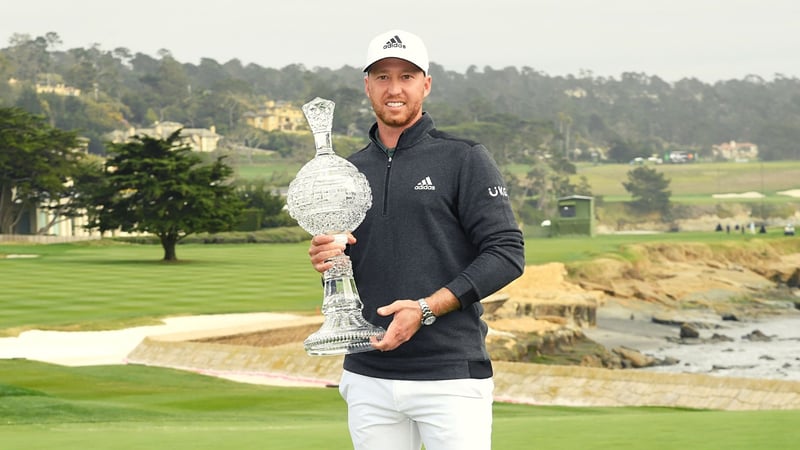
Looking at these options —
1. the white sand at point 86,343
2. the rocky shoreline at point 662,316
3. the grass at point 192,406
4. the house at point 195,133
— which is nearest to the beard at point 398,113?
the grass at point 192,406

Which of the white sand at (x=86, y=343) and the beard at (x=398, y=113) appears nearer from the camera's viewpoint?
the beard at (x=398, y=113)

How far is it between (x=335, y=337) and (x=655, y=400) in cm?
1407

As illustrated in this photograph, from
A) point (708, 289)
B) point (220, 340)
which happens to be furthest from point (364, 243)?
point (708, 289)

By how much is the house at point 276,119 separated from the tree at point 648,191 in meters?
52.0

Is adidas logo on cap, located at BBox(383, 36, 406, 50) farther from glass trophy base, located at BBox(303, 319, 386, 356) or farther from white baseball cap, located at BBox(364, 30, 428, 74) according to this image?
glass trophy base, located at BBox(303, 319, 386, 356)

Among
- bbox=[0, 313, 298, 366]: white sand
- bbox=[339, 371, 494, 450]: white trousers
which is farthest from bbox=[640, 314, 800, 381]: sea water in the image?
bbox=[339, 371, 494, 450]: white trousers

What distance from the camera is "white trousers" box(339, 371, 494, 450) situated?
3744mm

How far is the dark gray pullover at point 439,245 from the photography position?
12.2ft

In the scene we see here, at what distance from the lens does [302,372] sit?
19.8 metres

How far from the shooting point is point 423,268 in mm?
3770

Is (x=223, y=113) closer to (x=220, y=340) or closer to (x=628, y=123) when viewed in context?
(x=628, y=123)

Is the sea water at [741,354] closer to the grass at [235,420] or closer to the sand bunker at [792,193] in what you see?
the grass at [235,420]

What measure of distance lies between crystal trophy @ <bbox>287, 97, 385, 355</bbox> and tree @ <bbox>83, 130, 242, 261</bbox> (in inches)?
2135

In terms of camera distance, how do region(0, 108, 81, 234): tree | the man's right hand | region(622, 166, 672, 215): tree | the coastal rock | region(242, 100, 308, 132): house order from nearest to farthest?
the man's right hand
the coastal rock
region(0, 108, 81, 234): tree
region(622, 166, 672, 215): tree
region(242, 100, 308, 132): house
